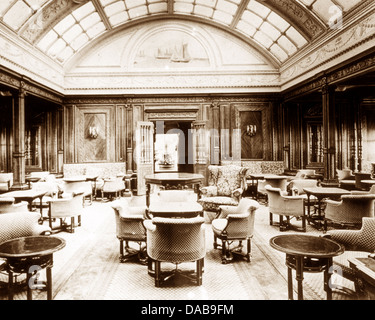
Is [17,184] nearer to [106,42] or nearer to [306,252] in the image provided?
[106,42]

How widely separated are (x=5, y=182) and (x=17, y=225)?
19.8ft

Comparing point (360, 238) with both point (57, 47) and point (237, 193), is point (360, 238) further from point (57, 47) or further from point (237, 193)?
point (57, 47)

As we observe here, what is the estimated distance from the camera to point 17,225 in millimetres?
3434

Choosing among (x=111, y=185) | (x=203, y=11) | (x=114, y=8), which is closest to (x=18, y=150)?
(x=111, y=185)

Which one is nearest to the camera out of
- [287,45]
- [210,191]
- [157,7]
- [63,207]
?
[63,207]

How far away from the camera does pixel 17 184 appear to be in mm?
7242

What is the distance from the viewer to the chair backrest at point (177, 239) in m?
2.97

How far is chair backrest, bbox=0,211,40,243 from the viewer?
3334 mm

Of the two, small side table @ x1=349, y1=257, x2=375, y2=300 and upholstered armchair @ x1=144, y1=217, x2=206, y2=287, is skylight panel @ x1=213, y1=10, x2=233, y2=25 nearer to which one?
upholstered armchair @ x1=144, y1=217, x2=206, y2=287

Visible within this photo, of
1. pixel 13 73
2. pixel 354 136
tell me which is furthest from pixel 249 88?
pixel 13 73

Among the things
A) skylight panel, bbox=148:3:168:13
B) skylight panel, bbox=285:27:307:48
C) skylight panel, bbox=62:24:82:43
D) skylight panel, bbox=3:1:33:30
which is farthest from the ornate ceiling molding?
skylight panel, bbox=3:1:33:30

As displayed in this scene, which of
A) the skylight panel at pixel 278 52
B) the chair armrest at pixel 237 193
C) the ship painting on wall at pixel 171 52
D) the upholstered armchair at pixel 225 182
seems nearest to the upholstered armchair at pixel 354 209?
the chair armrest at pixel 237 193

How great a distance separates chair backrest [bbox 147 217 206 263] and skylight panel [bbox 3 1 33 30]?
6.55m
